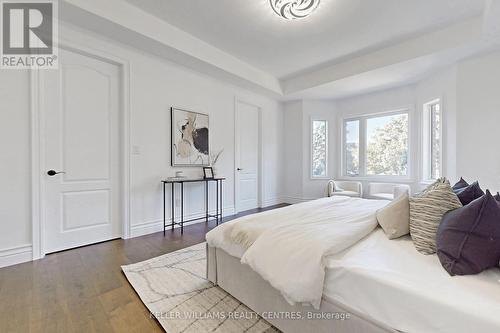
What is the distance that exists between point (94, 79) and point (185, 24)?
55.0 inches

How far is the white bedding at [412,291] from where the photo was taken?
0.83 metres

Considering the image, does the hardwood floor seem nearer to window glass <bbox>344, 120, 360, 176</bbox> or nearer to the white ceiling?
the white ceiling

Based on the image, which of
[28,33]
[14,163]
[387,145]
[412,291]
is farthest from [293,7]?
[387,145]

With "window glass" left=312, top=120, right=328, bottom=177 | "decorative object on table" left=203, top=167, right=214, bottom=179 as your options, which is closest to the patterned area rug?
"decorative object on table" left=203, top=167, right=214, bottom=179

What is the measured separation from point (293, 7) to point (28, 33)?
9.66ft

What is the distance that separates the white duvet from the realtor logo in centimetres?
277

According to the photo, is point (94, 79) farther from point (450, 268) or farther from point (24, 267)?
point (450, 268)

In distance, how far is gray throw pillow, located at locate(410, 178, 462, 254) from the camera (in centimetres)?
132

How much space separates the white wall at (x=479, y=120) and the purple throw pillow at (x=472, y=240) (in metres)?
3.14

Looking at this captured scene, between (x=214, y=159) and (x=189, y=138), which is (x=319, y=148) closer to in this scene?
(x=214, y=159)

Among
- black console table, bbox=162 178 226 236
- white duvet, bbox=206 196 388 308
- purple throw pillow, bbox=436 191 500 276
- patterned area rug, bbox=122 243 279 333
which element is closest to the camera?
purple throw pillow, bbox=436 191 500 276

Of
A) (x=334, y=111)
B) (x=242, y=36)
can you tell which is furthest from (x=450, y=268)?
(x=334, y=111)

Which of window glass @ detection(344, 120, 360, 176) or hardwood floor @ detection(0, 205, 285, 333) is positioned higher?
window glass @ detection(344, 120, 360, 176)

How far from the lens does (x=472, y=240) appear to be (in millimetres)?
1073
